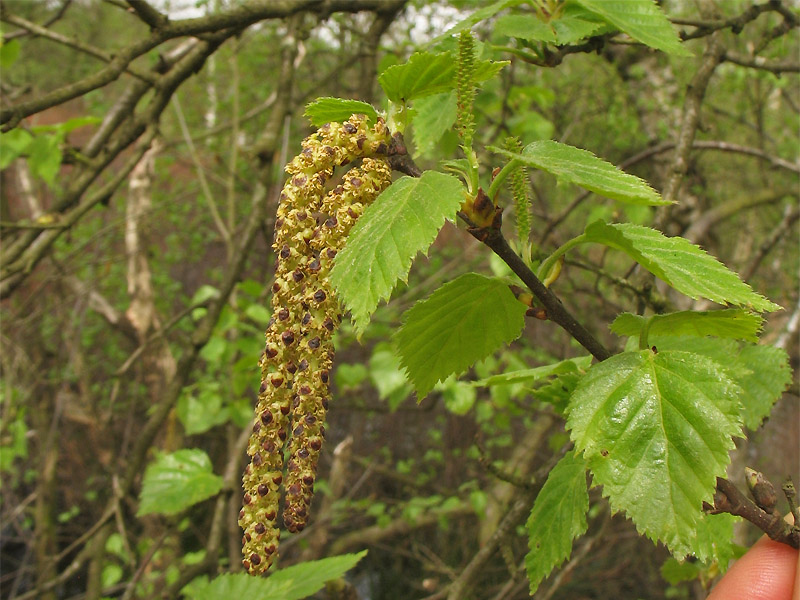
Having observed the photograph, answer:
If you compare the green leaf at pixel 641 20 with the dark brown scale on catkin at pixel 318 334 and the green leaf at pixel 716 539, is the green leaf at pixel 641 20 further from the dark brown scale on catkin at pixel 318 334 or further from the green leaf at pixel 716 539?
the green leaf at pixel 716 539

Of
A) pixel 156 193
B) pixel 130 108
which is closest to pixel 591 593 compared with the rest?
pixel 130 108

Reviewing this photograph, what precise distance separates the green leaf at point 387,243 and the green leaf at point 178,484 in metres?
1.42

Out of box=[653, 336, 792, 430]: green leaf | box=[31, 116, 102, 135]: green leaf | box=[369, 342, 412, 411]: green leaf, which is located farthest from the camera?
box=[369, 342, 412, 411]: green leaf

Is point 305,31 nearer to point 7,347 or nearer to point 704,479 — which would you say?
point 704,479

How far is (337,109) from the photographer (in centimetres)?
75

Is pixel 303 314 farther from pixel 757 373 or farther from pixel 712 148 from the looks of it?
pixel 712 148

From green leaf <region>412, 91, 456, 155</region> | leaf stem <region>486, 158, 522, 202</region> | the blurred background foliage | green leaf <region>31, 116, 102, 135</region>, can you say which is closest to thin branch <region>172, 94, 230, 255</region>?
the blurred background foliage

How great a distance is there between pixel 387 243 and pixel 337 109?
0.19 metres

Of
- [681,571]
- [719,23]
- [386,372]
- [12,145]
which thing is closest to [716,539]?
[681,571]

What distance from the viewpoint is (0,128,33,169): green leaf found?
2434 mm

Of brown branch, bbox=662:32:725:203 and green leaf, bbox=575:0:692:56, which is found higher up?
green leaf, bbox=575:0:692:56

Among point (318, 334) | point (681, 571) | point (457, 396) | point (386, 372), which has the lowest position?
point (457, 396)

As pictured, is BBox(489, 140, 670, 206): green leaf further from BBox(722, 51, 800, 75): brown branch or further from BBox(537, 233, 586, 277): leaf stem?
BBox(722, 51, 800, 75): brown branch

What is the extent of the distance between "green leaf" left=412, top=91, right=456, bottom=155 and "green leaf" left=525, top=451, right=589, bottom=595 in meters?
0.58
